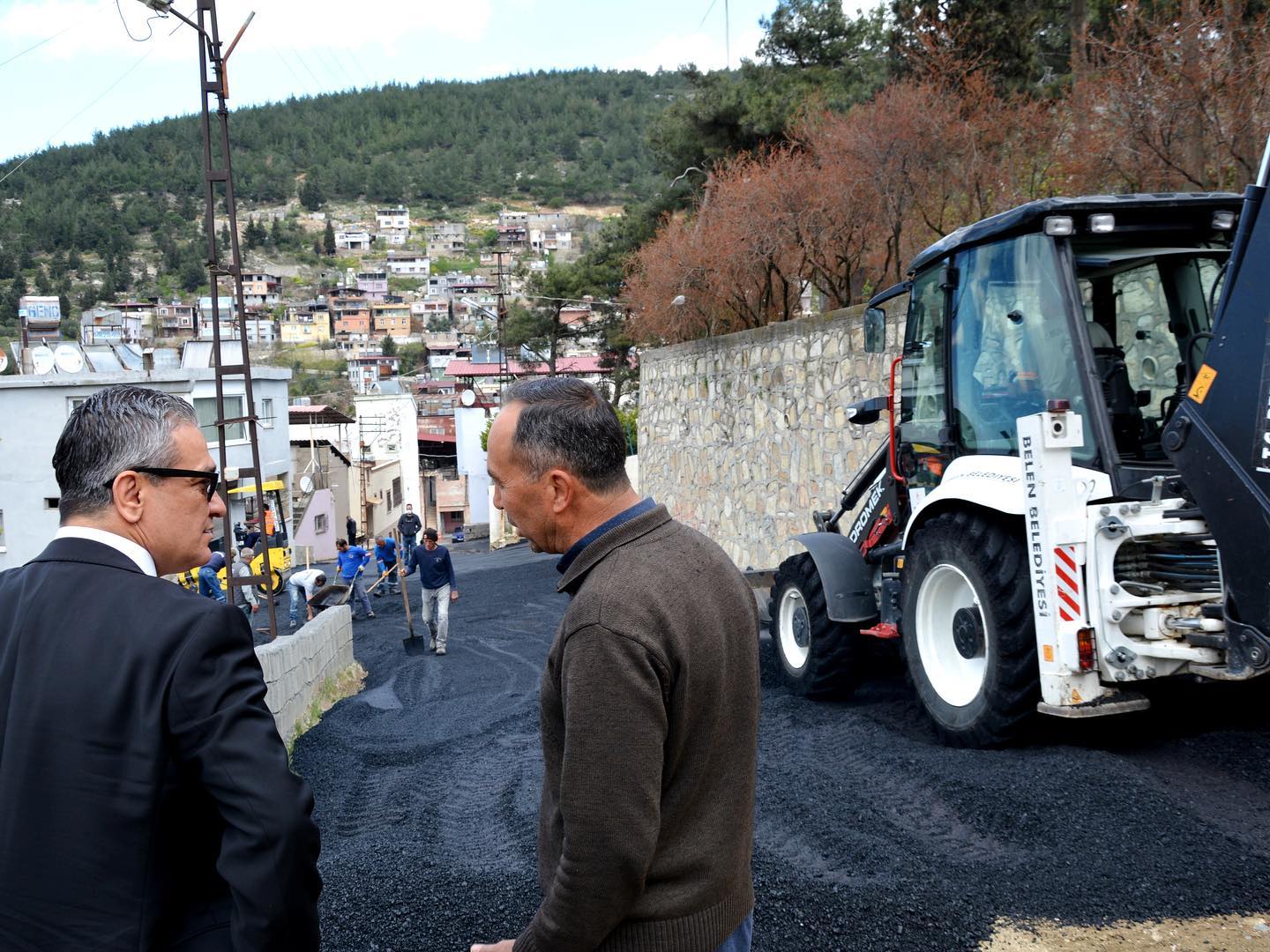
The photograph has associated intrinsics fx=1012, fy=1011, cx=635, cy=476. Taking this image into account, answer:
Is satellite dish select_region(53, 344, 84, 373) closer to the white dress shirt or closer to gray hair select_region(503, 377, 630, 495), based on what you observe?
the white dress shirt

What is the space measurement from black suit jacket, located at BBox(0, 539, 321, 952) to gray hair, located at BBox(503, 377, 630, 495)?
2.21ft

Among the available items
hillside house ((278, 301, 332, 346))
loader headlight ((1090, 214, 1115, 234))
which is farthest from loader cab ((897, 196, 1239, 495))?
hillside house ((278, 301, 332, 346))

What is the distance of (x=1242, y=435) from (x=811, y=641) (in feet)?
11.4

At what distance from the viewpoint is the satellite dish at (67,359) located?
112 ft

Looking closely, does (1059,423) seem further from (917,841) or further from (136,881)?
(136,881)

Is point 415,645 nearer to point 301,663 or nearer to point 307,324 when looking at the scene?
point 301,663

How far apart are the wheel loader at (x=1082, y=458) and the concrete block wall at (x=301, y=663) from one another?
418 cm

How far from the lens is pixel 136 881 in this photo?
179 centimetres

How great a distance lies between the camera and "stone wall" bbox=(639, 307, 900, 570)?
1161 centimetres

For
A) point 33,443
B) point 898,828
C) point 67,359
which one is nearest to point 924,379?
point 898,828

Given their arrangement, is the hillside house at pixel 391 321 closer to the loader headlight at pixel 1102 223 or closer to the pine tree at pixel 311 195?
the pine tree at pixel 311 195

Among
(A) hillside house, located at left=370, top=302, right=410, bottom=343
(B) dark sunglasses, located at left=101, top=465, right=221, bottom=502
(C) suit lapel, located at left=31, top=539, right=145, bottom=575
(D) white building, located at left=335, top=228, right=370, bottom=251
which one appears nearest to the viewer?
(C) suit lapel, located at left=31, top=539, right=145, bottom=575

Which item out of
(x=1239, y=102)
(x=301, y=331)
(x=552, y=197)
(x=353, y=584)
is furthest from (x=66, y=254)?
(x=1239, y=102)

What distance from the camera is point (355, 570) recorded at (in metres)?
17.2
